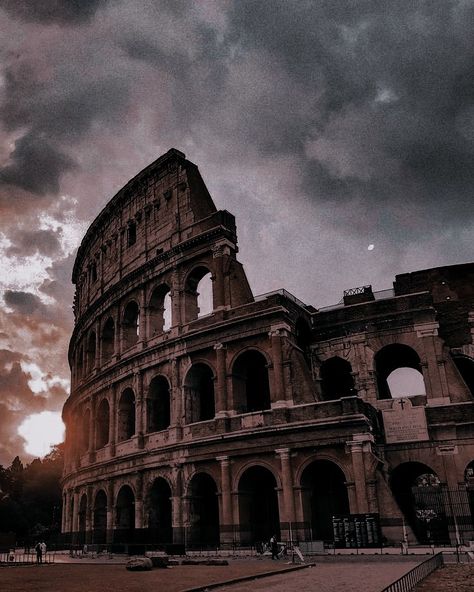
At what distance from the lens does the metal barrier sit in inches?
332

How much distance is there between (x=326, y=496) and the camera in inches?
880

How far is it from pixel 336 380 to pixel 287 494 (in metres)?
7.38

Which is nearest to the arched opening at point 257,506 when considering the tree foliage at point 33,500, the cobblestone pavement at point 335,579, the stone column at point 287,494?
the stone column at point 287,494

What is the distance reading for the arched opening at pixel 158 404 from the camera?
86.3ft

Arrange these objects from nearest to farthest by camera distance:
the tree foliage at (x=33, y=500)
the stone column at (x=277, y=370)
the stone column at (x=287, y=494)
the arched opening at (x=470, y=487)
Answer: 1. the stone column at (x=287, y=494)
2. the arched opening at (x=470, y=487)
3. the stone column at (x=277, y=370)
4. the tree foliage at (x=33, y=500)

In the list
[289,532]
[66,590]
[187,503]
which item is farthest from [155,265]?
[66,590]

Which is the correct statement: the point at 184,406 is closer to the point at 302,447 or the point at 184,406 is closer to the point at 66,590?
the point at 302,447

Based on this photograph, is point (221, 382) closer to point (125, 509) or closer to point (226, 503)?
point (226, 503)

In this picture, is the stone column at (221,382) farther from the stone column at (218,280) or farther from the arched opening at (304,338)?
the arched opening at (304,338)

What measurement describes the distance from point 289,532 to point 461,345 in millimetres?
10781

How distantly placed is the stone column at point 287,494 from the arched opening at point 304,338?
5.24 metres

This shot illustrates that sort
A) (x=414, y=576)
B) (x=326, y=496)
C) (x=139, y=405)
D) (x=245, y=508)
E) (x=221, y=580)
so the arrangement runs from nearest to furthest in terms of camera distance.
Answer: (x=414, y=576) → (x=221, y=580) → (x=245, y=508) → (x=326, y=496) → (x=139, y=405)

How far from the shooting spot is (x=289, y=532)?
19.7m

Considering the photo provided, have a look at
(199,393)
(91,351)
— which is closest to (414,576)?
(199,393)
